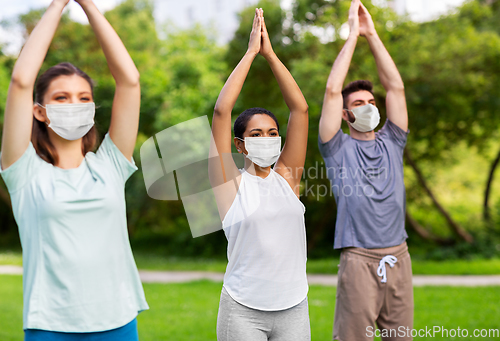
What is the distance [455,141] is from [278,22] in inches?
236

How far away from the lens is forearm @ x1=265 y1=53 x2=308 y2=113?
270cm

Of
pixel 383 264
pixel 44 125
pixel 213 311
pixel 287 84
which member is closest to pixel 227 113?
pixel 287 84

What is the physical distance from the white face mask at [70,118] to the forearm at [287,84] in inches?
40.4

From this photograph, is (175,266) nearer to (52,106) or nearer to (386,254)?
(386,254)

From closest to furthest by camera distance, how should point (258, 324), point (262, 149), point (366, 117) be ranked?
1. point (258, 324)
2. point (262, 149)
3. point (366, 117)

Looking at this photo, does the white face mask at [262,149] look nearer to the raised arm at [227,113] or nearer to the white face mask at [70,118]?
the raised arm at [227,113]

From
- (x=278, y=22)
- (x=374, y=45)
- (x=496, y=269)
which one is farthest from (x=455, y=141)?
(x=374, y=45)

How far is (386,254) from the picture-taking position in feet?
10.7

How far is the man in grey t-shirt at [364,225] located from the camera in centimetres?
323

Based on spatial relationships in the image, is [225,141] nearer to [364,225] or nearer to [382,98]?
[364,225]

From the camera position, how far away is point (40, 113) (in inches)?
87.6

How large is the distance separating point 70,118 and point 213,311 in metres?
6.40

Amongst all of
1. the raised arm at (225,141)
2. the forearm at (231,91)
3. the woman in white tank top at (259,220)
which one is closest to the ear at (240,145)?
the woman in white tank top at (259,220)

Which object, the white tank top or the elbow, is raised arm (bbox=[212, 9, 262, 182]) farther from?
the elbow
